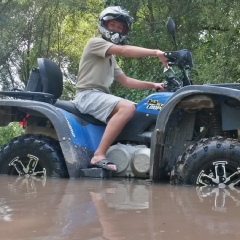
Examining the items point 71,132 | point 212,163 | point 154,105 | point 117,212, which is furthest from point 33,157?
point 117,212

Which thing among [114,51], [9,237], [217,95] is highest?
[114,51]

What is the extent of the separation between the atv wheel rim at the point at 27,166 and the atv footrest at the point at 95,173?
0.42 metres

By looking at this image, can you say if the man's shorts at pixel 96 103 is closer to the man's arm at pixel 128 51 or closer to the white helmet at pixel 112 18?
the man's arm at pixel 128 51

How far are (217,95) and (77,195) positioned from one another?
1.49 metres

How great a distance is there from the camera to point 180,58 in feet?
17.7

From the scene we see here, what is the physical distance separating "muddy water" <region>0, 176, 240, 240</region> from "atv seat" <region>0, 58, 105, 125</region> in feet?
4.34

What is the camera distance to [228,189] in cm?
447

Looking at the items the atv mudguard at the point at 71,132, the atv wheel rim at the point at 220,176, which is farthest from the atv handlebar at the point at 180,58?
the atv wheel rim at the point at 220,176

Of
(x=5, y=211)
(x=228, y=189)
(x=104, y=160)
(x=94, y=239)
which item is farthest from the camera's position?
(x=104, y=160)

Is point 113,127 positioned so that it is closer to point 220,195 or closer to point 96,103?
point 96,103

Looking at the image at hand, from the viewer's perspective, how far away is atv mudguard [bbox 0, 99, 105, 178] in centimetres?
559

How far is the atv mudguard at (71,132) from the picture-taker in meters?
5.59

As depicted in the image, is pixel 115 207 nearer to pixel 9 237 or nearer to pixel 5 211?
pixel 5 211

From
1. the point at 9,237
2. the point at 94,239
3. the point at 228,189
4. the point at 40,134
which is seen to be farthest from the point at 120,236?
the point at 40,134
